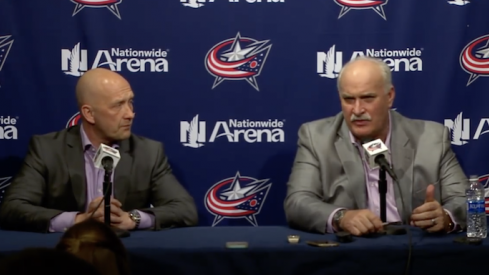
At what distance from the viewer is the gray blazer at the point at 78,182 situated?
11.7ft

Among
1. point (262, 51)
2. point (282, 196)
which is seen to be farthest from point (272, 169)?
point (262, 51)

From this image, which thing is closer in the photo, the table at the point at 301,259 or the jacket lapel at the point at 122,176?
the table at the point at 301,259

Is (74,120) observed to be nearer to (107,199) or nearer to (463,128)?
(107,199)

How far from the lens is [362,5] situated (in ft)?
13.9

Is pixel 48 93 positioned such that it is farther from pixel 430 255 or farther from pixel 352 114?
pixel 430 255

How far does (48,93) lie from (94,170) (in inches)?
26.5

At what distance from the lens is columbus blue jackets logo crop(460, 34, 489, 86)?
426cm

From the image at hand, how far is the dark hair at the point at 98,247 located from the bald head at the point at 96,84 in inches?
83.1

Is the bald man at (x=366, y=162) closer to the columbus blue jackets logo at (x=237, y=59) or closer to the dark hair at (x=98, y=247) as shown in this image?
the columbus blue jackets logo at (x=237, y=59)

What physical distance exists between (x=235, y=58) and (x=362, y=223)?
5.21 feet

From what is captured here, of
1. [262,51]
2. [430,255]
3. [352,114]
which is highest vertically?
[262,51]

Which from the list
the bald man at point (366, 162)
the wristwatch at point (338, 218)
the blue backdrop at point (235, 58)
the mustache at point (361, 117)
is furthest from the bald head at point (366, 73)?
the wristwatch at point (338, 218)

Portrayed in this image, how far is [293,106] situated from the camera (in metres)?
4.28

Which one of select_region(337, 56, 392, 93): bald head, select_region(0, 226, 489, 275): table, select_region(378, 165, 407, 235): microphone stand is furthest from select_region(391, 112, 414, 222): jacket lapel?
select_region(0, 226, 489, 275): table
